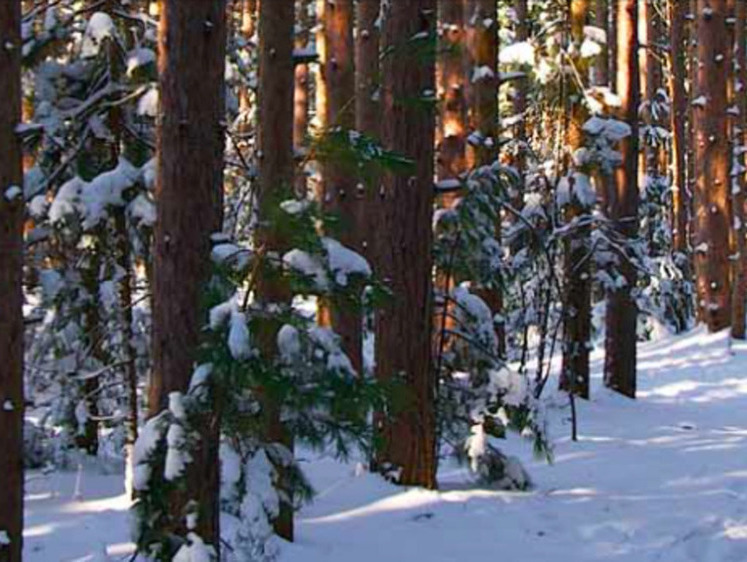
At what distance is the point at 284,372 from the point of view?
4.99 meters

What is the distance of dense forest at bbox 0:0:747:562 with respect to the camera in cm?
525

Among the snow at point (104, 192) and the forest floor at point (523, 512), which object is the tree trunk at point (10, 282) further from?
the snow at point (104, 192)

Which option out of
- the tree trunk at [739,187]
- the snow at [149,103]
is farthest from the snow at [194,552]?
the tree trunk at [739,187]

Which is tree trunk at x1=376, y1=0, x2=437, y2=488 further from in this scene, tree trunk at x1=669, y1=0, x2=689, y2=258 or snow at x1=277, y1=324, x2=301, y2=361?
tree trunk at x1=669, y1=0, x2=689, y2=258

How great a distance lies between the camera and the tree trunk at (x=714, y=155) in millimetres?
17734

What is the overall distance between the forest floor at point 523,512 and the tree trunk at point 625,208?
3.29m

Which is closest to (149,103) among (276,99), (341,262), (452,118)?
(276,99)

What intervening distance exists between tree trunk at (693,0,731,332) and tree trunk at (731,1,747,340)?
0.49 meters

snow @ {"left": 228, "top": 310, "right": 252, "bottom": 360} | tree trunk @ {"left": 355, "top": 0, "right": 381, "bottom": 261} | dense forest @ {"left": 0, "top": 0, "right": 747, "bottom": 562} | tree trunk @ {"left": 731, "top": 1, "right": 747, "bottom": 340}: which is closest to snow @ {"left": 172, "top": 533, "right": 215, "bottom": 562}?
dense forest @ {"left": 0, "top": 0, "right": 747, "bottom": 562}

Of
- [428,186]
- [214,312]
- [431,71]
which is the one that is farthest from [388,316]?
[214,312]

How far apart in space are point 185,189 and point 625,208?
10464mm

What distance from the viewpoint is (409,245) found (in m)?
8.34

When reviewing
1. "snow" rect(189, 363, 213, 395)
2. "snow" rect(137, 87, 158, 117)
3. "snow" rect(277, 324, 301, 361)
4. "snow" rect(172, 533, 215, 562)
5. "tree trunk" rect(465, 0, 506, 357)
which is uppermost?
"tree trunk" rect(465, 0, 506, 357)

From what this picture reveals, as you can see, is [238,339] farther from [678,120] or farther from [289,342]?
[678,120]
